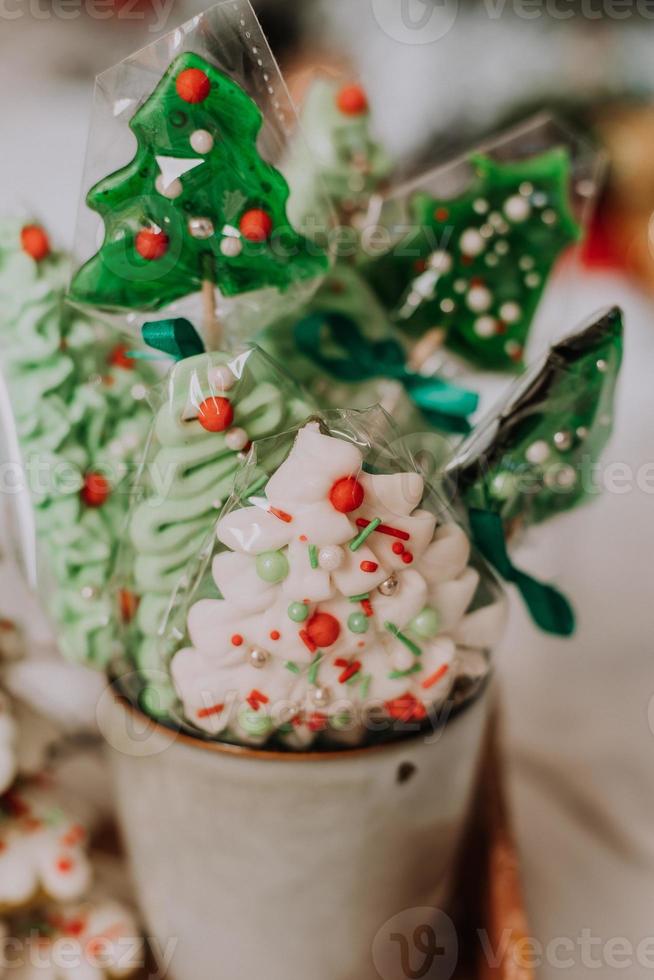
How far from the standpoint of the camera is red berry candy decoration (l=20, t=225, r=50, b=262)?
50 cm

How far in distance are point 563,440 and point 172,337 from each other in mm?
238

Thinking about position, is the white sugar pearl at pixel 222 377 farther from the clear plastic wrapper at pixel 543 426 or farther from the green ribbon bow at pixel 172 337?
the clear plastic wrapper at pixel 543 426

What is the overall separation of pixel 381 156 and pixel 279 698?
1.45 ft

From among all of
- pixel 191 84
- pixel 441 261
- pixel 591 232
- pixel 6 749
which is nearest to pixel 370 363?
pixel 441 261

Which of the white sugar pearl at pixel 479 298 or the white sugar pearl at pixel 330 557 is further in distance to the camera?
the white sugar pearl at pixel 479 298

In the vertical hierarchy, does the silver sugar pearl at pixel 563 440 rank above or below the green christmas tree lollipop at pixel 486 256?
below

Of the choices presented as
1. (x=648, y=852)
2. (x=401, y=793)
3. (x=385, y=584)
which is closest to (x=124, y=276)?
(x=385, y=584)

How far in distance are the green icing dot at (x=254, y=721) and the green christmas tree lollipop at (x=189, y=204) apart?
24 cm

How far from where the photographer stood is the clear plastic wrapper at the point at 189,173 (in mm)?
440

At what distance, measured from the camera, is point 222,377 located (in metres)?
0.43

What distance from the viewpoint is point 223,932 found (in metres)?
0.50

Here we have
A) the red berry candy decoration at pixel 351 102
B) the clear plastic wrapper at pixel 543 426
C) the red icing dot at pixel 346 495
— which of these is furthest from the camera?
the red berry candy decoration at pixel 351 102

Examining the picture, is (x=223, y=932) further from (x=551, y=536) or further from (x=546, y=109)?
(x=546, y=109)

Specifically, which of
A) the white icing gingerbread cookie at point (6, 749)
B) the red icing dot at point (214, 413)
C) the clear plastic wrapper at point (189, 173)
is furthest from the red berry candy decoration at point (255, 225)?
the white icing gingerbread cookie at point (6, 749)
